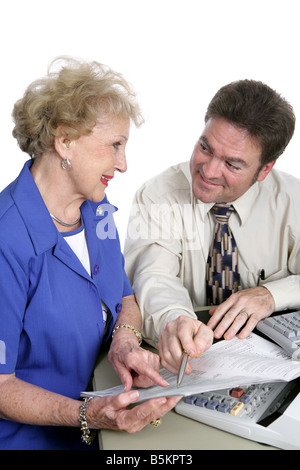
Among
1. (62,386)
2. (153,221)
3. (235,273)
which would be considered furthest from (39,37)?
(62,386)

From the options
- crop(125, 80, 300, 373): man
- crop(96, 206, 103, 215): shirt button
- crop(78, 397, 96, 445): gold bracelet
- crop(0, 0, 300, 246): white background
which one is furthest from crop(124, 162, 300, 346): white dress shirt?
crop(0, 0, 300, 246): white background

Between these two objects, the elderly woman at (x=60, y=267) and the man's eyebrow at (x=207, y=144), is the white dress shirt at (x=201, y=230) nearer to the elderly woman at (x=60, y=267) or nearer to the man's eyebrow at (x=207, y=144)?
the man's eyebrow at (x=207, y=144)

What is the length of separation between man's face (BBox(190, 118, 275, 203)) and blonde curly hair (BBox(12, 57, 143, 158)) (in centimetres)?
39

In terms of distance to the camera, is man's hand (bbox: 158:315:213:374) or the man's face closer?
man's hand (bbox: 158:315:213:374)

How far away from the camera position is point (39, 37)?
247 cm

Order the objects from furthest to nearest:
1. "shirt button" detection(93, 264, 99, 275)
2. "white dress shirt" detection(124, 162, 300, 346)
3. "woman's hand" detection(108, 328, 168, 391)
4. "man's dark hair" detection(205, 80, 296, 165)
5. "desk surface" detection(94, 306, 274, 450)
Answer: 1. "white dress shirt" detection(124, 162, 300, 346)
2. "man's dark hair" detection(205, 80, 296, 165)
3. "shirt button" detection(93, 264, 99, 275)
4. "woman's hand" detection(108, 328, 168, 391)
5. "desk surface" detection(94, 306, 274, 450)

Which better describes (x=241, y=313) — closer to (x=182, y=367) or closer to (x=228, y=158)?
(x=182, y=367)

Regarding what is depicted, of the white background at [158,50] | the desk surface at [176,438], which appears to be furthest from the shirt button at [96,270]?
the white background at [158,50]

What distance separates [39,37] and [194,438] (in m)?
2.16

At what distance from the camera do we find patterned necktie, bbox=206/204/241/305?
1686mm

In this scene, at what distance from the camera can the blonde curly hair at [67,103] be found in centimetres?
118

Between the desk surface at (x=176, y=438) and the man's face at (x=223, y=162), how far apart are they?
796 mm

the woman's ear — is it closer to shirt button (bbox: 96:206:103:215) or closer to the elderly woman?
the elderly woman

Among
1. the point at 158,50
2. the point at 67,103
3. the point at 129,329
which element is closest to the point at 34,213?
the point at 67,103
